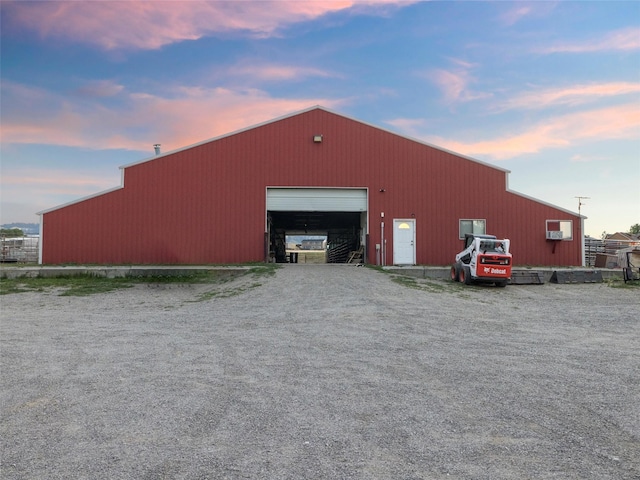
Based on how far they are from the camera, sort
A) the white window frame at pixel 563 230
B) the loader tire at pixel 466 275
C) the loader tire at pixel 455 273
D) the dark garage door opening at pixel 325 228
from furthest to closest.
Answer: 1. the dark garage door opening at pixel 325 228
2. the white window frame at pixel 563 230
3. the loader tire at pixel 455 273
4. the loader tire at pixel 466 275

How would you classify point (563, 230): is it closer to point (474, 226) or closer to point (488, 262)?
point (474, 226)

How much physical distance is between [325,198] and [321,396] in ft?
57.2

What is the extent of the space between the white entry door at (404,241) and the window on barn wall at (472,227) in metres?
2.41

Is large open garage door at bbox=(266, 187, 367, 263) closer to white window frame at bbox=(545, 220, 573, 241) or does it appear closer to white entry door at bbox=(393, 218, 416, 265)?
white entry door at bbox=(393, 218, 416, 265)

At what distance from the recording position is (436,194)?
21375 mm

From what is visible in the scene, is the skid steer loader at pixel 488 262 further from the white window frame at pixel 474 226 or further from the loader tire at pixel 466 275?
the white window frame at pixel 474 226

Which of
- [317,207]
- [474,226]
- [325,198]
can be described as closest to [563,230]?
[474,226]

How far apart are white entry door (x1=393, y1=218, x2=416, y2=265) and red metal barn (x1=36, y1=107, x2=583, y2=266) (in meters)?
0.05

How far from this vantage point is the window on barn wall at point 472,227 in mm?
21359

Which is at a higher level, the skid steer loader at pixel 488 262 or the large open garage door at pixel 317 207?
the large open garage door at pixel 317 207

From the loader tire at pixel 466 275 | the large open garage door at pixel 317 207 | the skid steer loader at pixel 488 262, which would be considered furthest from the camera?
the large open garage door at pixel 317 207

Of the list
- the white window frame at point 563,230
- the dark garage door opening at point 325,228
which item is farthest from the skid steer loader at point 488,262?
the dark garage door opening at point 325,228

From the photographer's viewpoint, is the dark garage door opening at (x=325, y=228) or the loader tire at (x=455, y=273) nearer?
the loader tire at (x=455, y=273)

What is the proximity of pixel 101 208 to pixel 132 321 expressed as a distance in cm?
1342
